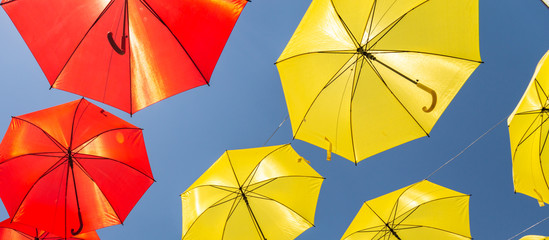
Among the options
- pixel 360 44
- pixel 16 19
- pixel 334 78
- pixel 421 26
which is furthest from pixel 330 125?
pixel 16 19

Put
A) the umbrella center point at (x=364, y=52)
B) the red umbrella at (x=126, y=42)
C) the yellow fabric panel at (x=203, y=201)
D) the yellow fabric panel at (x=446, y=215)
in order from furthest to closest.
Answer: the yellow fabric panel at (x=203, y=201) < the yellow fabric panel at (x=446, y=215) < the umbrella center point at (x=364, y=52) < the red umbrella at (x=126, y=42)

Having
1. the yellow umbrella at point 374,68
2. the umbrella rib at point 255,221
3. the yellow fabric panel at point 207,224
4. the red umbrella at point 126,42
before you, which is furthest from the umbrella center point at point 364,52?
the yellow fabric panel at point 207,224

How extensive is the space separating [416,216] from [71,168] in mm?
10020

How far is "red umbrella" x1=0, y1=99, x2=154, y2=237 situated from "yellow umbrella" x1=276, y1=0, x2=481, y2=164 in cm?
525

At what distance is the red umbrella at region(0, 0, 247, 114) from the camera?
669cm

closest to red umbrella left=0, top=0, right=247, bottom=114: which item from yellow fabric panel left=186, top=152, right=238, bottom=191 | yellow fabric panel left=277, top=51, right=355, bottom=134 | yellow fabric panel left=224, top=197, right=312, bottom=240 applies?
yellow fabric panel left=277, top=51, right=355, bottom=134

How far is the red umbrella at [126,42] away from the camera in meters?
6.69

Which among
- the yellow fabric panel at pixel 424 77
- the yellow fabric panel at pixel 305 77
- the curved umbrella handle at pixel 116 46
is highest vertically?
the curved umbrella handle at pixel 116 46

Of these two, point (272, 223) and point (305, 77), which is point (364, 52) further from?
point (272, 223)

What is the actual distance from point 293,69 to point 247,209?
468 cm

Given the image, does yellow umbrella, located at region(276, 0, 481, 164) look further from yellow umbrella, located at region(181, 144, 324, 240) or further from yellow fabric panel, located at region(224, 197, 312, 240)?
yellow fabric panel, located at region(224, 197, 312, 240)

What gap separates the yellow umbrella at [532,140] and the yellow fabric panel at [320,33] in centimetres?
410

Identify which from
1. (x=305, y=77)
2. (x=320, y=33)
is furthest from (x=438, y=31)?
(x=305, y=77)

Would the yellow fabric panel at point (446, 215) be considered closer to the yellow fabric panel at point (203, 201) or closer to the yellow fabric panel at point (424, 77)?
the yellow fabric panel at point (424, 77)
